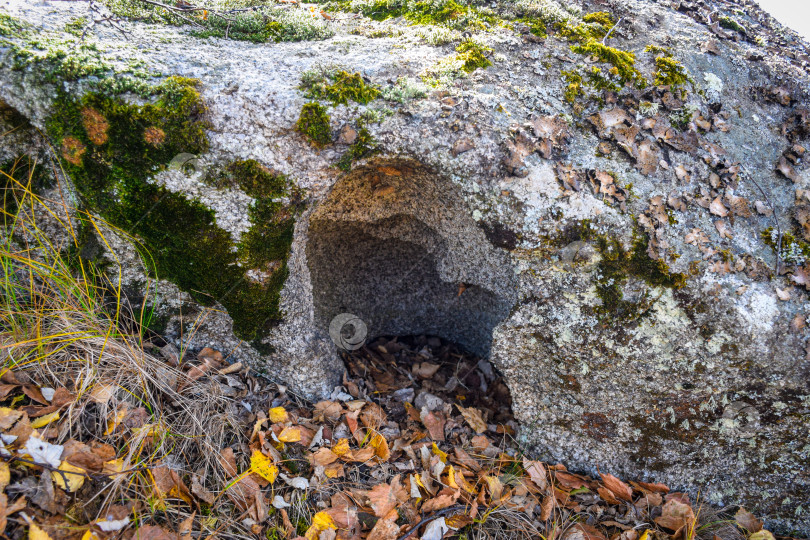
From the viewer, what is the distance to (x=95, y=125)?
2.44 meters

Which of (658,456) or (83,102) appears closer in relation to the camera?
(83,102)

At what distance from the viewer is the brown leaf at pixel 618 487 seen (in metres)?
2.80

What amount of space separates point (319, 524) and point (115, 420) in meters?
1.13

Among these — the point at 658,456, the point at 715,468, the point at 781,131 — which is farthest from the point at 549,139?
the point at 715,468

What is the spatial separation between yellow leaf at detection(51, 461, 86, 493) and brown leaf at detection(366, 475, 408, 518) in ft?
4.43

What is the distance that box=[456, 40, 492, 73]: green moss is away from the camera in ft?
9.61

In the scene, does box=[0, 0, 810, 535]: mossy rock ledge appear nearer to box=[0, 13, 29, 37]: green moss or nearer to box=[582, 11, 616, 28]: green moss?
box=[0, 13, 29, 37]: green moss

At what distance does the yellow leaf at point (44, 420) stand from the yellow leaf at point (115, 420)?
0.71 ft

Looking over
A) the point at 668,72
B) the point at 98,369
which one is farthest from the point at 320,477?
the point at 668,72

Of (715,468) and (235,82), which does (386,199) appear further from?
(715,468)

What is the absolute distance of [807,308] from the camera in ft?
8.63

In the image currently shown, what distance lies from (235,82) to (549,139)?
1.80 m

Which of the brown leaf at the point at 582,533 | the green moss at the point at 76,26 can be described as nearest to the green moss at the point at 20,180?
the green moss at the point at 76,26

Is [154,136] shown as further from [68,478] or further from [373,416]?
[373,416]
